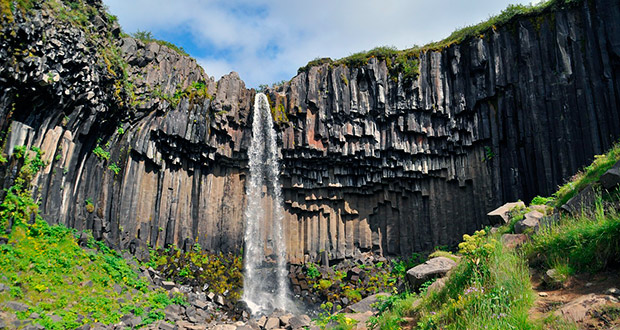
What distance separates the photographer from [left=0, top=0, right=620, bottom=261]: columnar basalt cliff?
16453 mm

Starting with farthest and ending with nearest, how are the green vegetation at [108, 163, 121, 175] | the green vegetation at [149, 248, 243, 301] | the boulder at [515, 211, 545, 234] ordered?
the green vegetation at [149, 248, 243, 301]
the green vegetation at [108, 163, 121, 175]
the boulder at [515, 211, 545, 234]

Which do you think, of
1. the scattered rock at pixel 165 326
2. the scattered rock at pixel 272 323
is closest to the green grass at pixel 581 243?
the scattered rock at pixel 272 323

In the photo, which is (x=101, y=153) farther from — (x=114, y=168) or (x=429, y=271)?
(x=429, y=271)

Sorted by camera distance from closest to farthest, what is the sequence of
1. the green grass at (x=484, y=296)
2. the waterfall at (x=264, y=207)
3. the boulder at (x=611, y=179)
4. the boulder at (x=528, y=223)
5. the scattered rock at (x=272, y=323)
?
A: the green grass at (x=484, y=296), the boulder at (x=611, y=179), the boulder at (x=528, y=223), the scattered rock at (x=272, y=323), the waterfall at (x=264, y=207)

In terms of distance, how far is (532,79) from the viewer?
19.5m

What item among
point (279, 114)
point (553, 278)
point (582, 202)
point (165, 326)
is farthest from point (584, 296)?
point (279, 114)

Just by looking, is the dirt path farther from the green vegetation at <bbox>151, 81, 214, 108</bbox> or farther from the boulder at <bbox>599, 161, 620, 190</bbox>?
the green vegetation at <bbox>151, 81, 214, 108</bbox>

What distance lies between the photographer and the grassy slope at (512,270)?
497 cm

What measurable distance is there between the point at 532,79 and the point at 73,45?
19.5 metres

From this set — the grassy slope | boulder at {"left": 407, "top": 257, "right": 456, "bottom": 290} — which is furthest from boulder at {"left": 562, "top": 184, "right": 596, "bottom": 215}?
boulder at {"left": 407, "top": 257, "right": 456, "bottom": 290}

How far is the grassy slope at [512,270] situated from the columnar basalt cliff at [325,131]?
44.2 feet

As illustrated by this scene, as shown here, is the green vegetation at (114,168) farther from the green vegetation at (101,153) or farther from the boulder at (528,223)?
the boulder at (528,223)

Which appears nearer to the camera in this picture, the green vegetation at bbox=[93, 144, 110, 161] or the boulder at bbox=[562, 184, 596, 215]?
the boulder at bbox=[562, 184, 596, 215]

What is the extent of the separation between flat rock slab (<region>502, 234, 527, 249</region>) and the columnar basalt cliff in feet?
39.4
